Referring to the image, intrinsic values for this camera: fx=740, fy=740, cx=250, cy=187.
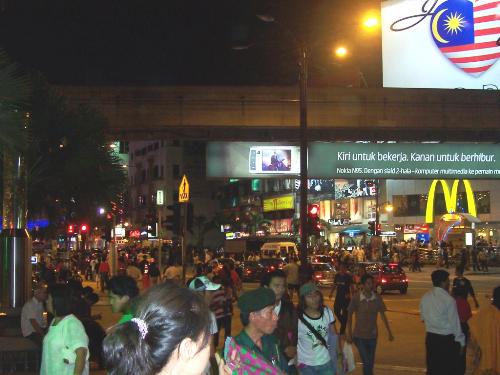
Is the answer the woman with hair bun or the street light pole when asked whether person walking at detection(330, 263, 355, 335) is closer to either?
the street light pole

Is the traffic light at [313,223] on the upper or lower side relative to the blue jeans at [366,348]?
upper

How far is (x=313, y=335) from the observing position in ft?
25.2

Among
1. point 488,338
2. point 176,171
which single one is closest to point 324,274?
point 488,338

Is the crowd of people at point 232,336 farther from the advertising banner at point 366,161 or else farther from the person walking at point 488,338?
the advertising banner at point 366,161

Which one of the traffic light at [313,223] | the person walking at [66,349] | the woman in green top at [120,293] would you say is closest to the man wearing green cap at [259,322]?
the woman in green top at [120,293]

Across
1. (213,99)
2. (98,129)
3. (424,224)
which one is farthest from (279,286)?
(424,224)

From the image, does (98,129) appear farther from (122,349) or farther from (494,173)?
(494,173)

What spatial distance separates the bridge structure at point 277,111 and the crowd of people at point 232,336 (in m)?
12.5

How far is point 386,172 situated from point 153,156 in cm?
8516

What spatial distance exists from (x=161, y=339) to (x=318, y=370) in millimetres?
5491

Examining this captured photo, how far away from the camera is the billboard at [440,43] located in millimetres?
34062

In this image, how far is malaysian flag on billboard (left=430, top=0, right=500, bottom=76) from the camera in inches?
1352

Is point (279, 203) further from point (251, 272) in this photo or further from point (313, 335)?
point (313, 335)

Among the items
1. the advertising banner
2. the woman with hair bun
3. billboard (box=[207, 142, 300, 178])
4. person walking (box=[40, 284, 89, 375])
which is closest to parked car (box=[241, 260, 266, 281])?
the advertising banner
